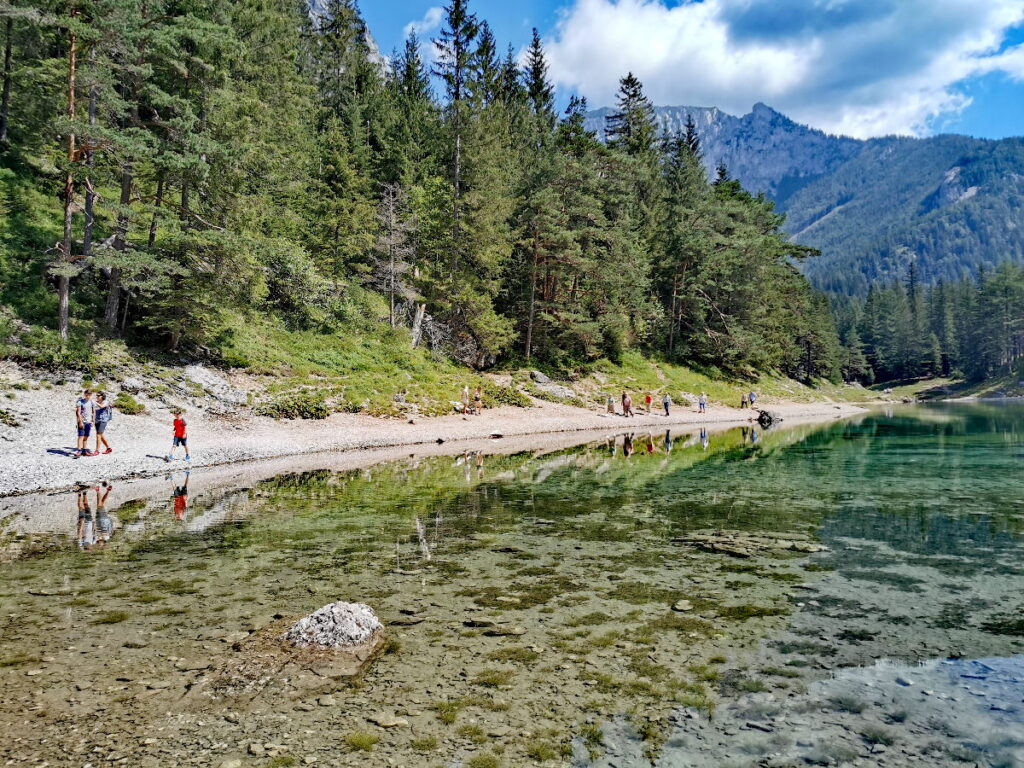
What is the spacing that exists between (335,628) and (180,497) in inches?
474

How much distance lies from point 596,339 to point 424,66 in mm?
44776

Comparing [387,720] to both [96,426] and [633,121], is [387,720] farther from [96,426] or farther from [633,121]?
[633,121]

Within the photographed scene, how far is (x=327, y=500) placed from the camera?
1670cm

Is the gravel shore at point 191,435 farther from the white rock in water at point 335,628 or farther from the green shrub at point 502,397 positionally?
the white rock in water at point 335,628

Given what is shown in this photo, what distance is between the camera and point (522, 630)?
7.69 meters

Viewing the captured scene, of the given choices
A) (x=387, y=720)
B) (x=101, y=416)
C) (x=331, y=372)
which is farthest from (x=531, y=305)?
(x=387, y=720)

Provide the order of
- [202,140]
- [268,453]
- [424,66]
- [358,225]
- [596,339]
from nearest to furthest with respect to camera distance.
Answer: [268,453] → [202,140] → [358,225] → [596,339] → [424,66]

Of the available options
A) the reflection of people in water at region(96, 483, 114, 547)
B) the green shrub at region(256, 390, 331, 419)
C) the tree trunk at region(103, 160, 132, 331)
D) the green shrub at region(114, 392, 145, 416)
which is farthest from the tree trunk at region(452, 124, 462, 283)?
the reflection of people in water at region(96, 483, 114, 547)

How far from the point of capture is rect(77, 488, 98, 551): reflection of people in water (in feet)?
38.5

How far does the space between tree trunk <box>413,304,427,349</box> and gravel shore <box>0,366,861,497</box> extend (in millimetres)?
9687

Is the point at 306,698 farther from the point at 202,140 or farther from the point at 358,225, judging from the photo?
the point at 358,225

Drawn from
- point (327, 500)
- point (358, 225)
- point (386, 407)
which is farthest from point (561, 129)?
point (327, 500)

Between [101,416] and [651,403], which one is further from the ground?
[651,403]

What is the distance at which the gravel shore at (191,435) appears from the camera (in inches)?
717
